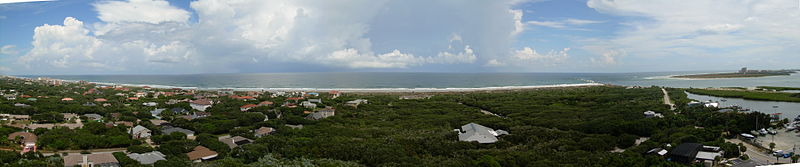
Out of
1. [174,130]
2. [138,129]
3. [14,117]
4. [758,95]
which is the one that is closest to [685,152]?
[758,95]

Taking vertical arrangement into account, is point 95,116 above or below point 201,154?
above

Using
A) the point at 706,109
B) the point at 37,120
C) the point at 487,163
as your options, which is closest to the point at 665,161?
the point at 487,163

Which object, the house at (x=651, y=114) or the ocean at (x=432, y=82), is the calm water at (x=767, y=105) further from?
the house at (x=651, y=114)

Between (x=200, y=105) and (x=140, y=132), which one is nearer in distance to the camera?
(x=140, y=132)

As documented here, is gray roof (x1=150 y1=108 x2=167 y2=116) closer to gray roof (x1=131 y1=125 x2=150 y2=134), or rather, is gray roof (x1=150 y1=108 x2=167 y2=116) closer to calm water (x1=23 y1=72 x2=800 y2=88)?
gray roof (x1=131 y1=125 x2=150 y2=134)

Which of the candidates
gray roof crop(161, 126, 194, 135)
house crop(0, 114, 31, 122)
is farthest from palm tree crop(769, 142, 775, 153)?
house crop(0, 114, 31, 122)

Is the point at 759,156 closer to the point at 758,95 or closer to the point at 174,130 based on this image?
the point at 758,95
